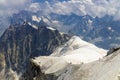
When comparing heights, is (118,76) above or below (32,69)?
above

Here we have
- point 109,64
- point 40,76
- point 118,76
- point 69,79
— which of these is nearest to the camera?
point 118,76

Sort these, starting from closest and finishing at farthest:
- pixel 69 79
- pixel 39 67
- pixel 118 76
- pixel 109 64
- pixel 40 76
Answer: pixel 118 76, pixel 109 64, pixel 69 79, pixel 40 76, pixel 39 67

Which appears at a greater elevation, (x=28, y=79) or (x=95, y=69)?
(x=95, y=69)

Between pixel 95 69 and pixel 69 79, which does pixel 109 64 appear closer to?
pixel 95 69

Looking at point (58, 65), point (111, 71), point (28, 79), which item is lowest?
point (28, 79)

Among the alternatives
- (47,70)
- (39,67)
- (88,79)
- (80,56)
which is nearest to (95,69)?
(88,79)

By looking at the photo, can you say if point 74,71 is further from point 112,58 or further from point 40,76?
point 40,76

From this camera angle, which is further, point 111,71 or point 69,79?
point 69,79

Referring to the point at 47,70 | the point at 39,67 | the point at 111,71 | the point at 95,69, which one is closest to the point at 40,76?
the point at 47,70

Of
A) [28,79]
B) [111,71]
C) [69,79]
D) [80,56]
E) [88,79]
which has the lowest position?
[28,79]
